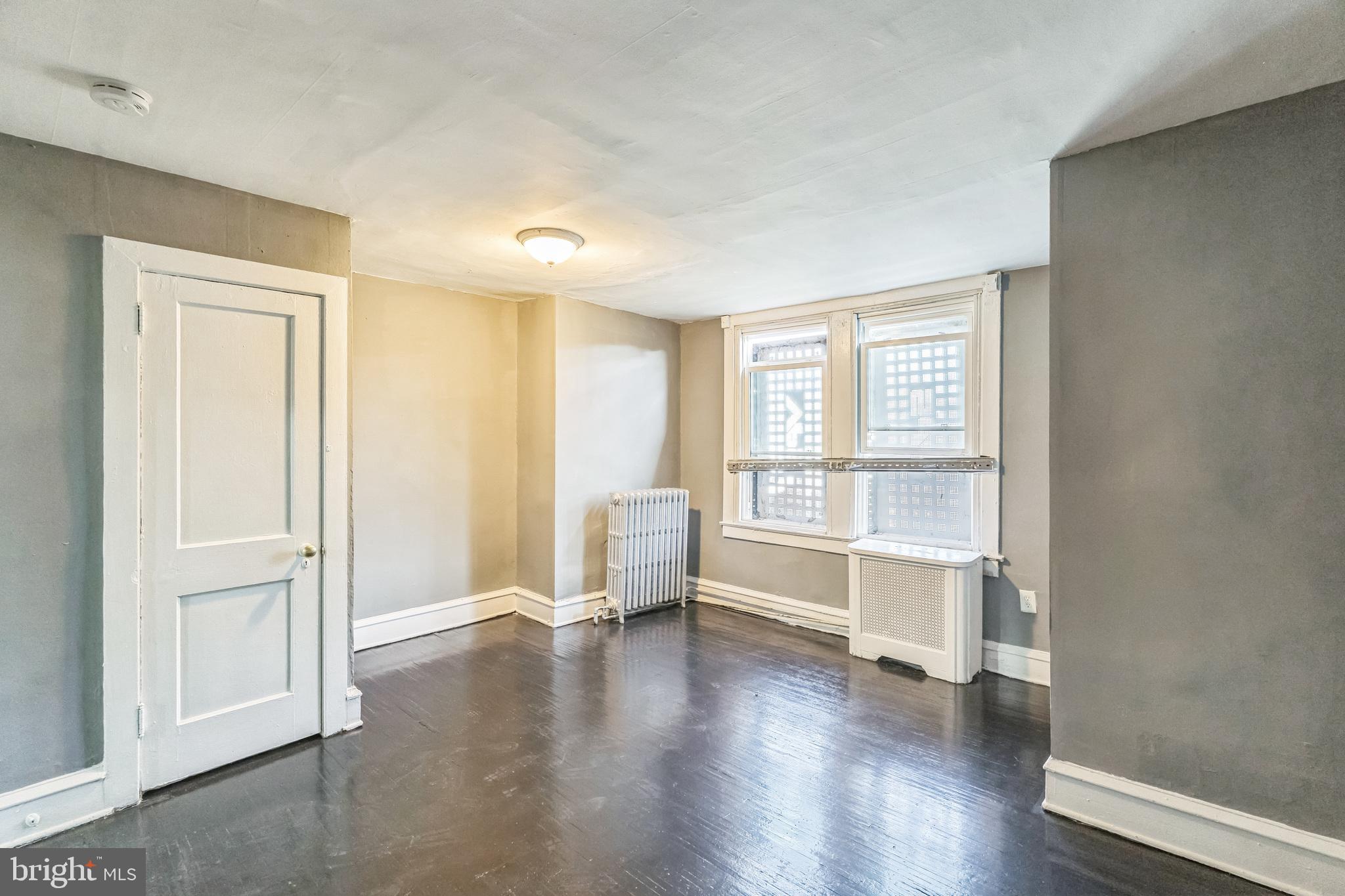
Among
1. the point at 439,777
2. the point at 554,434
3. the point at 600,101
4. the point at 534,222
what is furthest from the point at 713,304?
the point at 439,777

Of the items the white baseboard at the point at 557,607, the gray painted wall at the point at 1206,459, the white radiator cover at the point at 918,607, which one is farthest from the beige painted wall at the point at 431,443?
the gray painted wall at the point at 1206,459

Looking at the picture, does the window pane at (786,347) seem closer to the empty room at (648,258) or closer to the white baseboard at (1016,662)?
the empty room at (648,258)

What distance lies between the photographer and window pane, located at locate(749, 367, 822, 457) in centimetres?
474

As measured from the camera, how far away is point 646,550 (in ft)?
15.9

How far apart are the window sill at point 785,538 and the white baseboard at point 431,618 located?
6.30 ft

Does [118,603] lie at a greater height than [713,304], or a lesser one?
→ lesser

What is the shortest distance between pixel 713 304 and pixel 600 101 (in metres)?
2.91

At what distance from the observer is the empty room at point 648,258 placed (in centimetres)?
171

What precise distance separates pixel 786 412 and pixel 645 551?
164 centimetres

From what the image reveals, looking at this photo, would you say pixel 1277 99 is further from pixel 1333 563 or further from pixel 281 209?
pixel 281 209

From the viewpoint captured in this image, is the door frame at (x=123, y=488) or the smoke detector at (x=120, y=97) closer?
the smoke detector at (x=120, y=97)

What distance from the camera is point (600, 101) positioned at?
1.88 m

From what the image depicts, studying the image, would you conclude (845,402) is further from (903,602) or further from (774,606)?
(774,606)

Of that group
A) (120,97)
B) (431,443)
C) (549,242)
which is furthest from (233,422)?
(431,443)
